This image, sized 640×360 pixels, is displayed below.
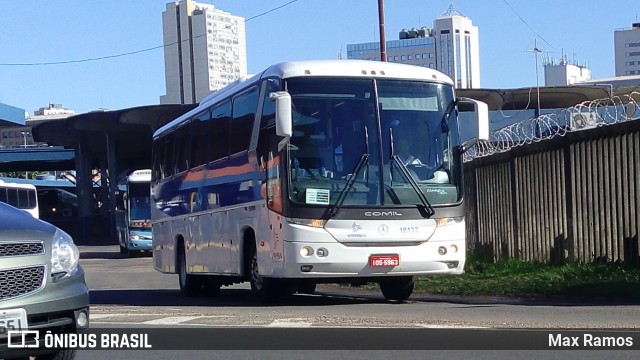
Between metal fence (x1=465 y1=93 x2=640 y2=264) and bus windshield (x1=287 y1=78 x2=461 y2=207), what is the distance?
301 centimetres

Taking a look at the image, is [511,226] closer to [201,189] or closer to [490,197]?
[490,197]

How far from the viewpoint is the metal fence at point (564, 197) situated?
15359 millimetres

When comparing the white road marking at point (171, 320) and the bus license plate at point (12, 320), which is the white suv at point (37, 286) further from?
the white road marking at point (171, 320)

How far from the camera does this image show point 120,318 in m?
12.5

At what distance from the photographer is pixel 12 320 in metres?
7.03

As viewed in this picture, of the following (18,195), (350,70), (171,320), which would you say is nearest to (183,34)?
(18,195)

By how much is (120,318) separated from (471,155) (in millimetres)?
12126

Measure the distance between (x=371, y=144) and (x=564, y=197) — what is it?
15.7 ft

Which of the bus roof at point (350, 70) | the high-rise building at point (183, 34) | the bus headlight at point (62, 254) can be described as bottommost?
the bus headlight at point (62, 254)

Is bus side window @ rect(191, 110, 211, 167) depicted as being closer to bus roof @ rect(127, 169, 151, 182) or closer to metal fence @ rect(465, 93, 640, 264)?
metal fence @ rect(465, 93, 640, 264)

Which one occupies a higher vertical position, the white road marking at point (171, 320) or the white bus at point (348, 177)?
the white bus at point (348, 177)

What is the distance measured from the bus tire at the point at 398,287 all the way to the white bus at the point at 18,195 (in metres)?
30.7

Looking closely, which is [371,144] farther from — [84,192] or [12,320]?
[84,192]

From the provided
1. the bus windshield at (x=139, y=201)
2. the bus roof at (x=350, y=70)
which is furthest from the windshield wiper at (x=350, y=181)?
the bus windshield at (x=139, y=201)
